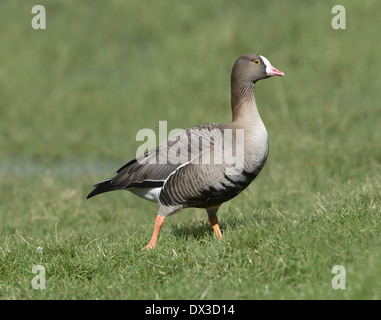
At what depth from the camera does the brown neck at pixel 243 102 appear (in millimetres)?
5441

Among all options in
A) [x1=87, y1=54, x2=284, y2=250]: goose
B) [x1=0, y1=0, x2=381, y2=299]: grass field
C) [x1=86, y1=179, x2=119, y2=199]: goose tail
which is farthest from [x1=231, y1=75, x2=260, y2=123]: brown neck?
[x1=86, y1=179, x2=119, y2=199]: goose tail

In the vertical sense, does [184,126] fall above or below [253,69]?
below

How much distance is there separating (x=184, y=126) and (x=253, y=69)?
20.0 feet

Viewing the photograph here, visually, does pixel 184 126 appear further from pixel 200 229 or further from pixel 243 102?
pixel 243 102

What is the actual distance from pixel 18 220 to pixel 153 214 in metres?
1.82

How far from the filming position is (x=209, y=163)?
5.16m

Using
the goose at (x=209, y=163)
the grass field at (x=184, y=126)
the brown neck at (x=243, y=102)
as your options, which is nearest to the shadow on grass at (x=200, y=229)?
the grass field at (x=184, y=126)

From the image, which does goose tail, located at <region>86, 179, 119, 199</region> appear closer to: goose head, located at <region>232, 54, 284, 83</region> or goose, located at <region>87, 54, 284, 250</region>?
goose, located at <region>87, 54, 284, 250</region>

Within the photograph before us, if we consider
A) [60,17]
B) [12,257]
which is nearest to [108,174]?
[12,257]

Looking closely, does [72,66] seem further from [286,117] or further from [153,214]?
[153,214]

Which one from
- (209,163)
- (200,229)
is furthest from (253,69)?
(200,229)

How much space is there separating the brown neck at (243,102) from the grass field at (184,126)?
101cm

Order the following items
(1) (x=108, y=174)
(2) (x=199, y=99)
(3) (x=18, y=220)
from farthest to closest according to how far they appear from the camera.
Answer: (2) (x=199, y=99) < (1) (x=108, y=174) < (3) (x=18, y=220)

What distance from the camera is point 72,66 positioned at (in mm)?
14289
